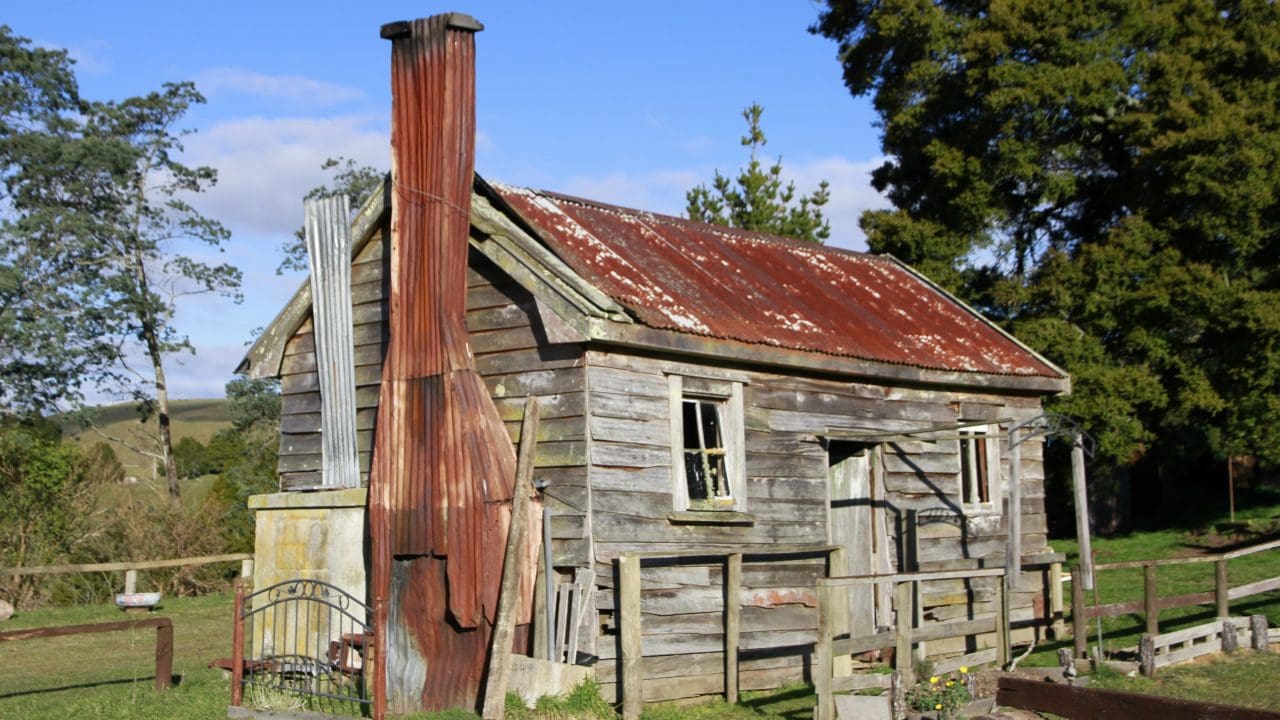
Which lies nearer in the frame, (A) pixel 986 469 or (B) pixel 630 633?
(B) pixel 630 633

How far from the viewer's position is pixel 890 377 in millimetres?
15008

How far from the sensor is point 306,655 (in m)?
12.8

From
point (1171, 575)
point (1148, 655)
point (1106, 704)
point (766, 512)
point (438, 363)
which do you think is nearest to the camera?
point (1106, 704)

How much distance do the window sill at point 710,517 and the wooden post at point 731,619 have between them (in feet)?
1.39

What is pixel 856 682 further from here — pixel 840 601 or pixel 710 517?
pixel 840 601

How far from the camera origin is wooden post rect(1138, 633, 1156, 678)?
1341cm

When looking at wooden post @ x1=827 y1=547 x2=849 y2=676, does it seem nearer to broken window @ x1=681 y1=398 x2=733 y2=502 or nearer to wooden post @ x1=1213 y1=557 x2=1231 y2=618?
broken window @ x1=681 y1=398 x2=733 y2=502

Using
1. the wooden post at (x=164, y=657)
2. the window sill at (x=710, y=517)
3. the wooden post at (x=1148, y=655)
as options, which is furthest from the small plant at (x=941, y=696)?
the wooden post at (x=164, y=657)

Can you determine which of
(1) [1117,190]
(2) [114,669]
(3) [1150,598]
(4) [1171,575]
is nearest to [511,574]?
(2) [114,669]

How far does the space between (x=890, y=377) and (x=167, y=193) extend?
29.0 meters

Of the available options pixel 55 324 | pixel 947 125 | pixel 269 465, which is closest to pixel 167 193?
pixel 55 324

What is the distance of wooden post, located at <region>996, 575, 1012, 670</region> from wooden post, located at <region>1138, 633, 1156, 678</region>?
1308mm

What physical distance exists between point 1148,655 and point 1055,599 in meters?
3.48

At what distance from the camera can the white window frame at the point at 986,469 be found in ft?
54.7
